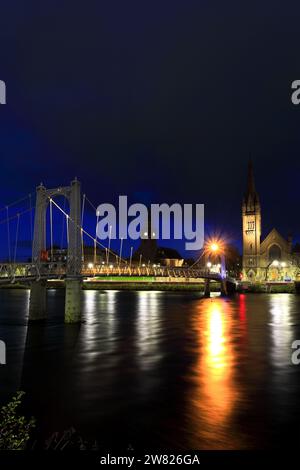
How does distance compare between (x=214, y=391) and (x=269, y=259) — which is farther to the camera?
(x=269, y=259)

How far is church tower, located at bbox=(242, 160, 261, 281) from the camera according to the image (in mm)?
128500

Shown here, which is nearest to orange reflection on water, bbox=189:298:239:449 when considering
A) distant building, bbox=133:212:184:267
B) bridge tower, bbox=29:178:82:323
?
bridge tower, bbox=29:178:82:323

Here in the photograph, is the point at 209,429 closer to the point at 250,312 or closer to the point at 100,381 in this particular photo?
the point at 100,381

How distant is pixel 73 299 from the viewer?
4525 cm

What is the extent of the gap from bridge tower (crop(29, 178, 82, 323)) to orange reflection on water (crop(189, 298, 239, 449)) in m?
12.6

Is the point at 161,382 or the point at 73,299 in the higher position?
the point at 73,299

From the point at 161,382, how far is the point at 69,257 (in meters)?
23.4

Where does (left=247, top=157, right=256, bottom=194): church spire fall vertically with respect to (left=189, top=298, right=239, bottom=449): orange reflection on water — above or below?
above

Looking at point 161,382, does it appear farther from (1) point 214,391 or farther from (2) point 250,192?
(2) point 250,192

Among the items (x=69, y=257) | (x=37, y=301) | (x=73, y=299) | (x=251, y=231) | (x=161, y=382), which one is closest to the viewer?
(x=161, y=382)

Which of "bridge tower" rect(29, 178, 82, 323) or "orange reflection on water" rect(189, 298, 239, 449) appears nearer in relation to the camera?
"orange reflection on water" rect(189, 298, 239, 449)

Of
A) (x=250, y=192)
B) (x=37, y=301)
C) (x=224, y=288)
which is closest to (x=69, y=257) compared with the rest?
(x=37, y=301)

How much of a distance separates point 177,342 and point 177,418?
2069 cm

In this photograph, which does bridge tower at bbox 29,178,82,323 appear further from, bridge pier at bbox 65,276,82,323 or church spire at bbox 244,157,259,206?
church spire at bbox 244,157,259,206
